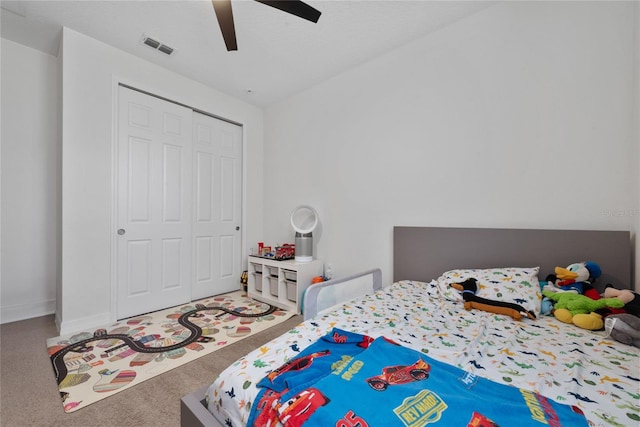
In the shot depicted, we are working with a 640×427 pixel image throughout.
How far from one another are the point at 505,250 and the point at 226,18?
2509mm

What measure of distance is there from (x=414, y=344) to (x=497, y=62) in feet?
7.23

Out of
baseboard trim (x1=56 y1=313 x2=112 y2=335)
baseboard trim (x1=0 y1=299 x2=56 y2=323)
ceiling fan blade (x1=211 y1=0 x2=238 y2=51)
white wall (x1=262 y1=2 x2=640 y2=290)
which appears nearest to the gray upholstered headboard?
white wall (x1=262 y1=2 x2=640 y2=290)

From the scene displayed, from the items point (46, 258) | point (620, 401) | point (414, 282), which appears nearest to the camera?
point (620, 401)

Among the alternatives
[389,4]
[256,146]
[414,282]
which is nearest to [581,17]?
[389,4]

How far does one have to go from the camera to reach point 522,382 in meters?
0.88

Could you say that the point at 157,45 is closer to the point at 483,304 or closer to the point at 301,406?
the point at 301,406

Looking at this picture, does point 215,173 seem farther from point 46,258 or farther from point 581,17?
point 581,17

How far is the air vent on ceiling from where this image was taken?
96.0 inches

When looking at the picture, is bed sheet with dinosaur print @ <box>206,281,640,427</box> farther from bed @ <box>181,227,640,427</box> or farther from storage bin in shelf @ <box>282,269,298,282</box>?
storage bin in shelf @ <box>282,269,298,282</box>

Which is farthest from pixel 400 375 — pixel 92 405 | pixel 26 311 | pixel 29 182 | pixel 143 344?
pixel 29 182

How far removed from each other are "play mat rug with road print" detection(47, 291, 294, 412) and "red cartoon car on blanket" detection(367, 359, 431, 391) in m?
1.60

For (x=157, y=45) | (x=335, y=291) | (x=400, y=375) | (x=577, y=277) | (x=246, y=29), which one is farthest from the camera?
(x=157, y=45)

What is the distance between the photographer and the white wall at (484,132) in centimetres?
167

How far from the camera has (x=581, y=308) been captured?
1.41 metres
